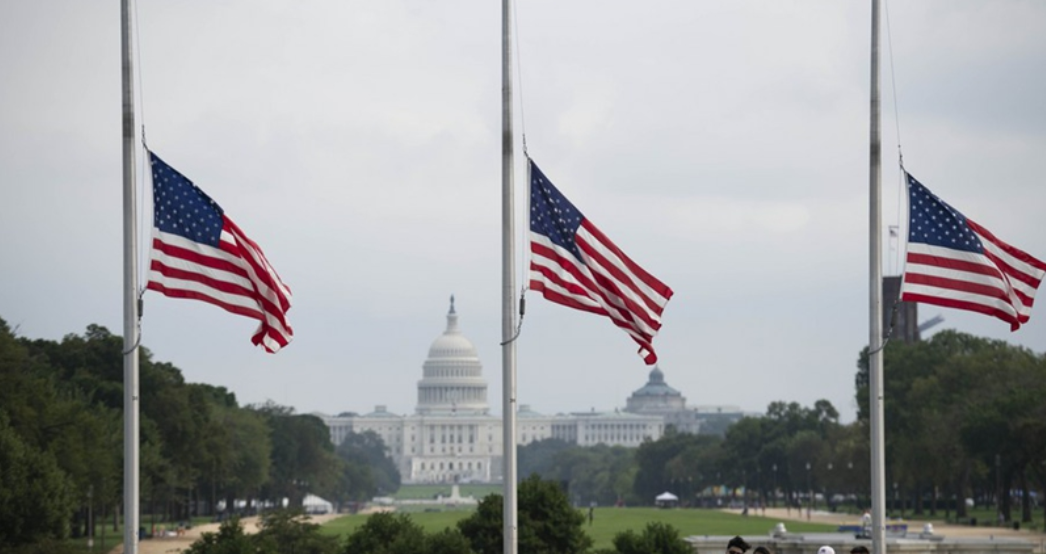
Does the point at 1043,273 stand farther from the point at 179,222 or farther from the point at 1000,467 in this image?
the point at 1000,467

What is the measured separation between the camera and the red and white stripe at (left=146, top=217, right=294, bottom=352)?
28.5m

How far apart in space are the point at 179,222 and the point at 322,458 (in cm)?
14881

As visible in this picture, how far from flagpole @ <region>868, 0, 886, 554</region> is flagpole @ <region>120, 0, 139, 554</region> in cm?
1064

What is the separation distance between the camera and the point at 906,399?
13438cm

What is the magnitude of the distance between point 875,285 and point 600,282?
446 centimetres

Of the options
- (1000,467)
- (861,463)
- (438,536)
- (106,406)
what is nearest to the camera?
(438,536)

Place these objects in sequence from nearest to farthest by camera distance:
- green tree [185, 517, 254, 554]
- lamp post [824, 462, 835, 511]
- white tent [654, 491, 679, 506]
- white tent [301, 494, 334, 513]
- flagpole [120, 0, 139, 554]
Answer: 1. flagpole [120, 0, 139, 554]
2. green tree [185, 517, 254, 554]
3. lamp post [824, 462, 835, 511]
4. white tent [301, 494, 334, 513]
5. white tent [654, 491, 679, 506]

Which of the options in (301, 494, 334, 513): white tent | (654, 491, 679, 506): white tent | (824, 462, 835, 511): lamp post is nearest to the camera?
(824, 462, 835, 511): lamp post

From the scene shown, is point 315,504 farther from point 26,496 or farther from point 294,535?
point 26,496

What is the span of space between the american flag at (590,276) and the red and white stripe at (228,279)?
12.1 ft

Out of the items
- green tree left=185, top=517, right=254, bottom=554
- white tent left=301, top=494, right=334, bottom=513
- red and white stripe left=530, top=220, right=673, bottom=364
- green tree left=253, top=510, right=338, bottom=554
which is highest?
red and white stripe left=530, top=220, right=673, bottom=364

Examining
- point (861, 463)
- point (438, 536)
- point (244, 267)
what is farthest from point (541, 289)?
point (861, 463)

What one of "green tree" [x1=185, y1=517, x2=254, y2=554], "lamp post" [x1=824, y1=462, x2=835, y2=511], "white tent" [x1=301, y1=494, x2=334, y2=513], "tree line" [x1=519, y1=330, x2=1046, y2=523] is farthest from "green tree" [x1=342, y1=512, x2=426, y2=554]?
"white tent" [x1=301, y1=494, x2=334, y2=513]

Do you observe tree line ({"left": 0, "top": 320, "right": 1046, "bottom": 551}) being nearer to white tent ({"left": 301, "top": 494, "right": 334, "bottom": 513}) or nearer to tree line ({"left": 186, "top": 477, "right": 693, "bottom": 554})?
white tent ({"left": 301, "top": 494, "right": 334, "bottom": 513})
